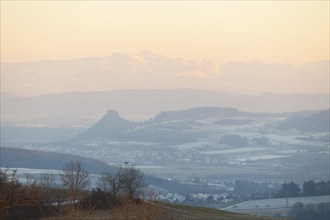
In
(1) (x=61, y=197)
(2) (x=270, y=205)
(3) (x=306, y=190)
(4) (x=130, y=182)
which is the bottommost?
(2) (x=270, y=205)

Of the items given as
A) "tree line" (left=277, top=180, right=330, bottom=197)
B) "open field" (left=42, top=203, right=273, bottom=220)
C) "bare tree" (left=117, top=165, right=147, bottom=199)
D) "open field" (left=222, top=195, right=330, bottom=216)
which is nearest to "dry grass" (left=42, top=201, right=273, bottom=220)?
"open field" (left=42, top=203, right=273, bottom=220)

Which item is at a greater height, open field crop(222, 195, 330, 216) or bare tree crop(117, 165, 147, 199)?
bare tree crop(117, 165, 147, 199)

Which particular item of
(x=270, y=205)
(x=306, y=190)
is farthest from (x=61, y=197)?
(x=306, y=190)

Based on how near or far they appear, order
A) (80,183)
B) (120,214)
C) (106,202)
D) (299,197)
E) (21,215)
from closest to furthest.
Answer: (120,214), (21,215), (106,202), (80,183), (299,197)

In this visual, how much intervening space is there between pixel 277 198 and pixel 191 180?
52.4 meters

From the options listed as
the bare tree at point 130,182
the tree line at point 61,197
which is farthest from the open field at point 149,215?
the bare tree at point 130,182

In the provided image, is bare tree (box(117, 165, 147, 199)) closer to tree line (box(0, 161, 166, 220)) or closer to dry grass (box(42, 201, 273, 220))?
tree line (box(0, 161, 166, 220))

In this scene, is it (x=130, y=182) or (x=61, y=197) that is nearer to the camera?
(x=61, y=197)

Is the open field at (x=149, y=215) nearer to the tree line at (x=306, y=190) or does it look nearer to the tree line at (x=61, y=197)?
the tree line at (x=61, y=197)

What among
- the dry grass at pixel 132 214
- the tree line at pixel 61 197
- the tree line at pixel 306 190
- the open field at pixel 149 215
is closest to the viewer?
the dry grass at pixel 132 214

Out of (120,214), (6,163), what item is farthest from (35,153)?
(120,214)

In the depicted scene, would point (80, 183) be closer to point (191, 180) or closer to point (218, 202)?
point (218, 202)

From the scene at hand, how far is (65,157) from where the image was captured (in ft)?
599

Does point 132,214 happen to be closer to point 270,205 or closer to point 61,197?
point 61,197
